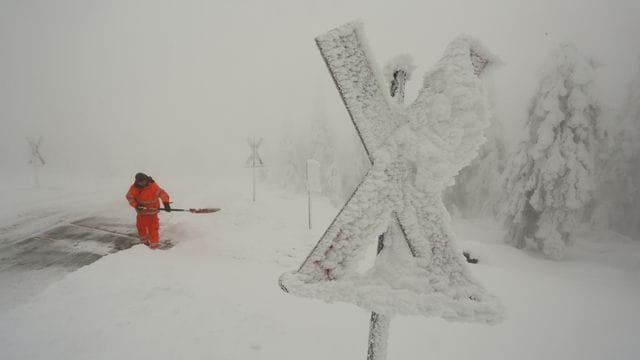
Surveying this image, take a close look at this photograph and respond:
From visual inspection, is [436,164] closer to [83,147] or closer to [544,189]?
[544,189]

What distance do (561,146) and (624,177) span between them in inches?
595

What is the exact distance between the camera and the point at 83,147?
234ft

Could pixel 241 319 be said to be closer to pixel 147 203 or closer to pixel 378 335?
pixel 378 335

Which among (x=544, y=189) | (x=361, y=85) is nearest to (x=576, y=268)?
(x=544, y=189)

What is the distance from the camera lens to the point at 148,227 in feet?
27.5

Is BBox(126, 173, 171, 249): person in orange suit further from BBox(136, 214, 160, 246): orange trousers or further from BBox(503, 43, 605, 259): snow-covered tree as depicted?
BBox(503, 43, 605, 259): snow-covered tree

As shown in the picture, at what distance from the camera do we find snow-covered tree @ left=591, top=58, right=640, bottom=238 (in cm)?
2470

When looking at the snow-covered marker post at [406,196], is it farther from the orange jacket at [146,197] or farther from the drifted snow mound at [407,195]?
the orange jacket at [146,197]

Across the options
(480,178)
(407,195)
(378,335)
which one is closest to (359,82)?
(407,195)

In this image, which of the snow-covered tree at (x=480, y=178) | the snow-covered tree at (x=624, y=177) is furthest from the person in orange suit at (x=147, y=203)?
the snow-covered tree at (x=624, y=177)

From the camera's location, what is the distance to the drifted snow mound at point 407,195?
1781mm

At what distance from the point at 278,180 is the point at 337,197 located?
30.6 feet

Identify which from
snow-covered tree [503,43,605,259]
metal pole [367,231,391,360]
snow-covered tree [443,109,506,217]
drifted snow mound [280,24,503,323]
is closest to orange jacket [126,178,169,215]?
metal pole [367,231,391,360]

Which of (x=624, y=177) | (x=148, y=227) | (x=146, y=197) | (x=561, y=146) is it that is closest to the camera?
(x=146, y=197)
